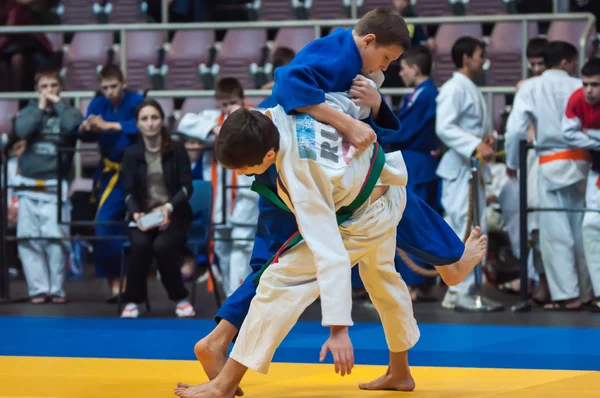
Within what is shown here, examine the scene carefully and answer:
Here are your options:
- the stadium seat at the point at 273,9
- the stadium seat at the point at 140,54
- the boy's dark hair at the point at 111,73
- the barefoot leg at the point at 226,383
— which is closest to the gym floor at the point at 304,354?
the barefoot leg at the point at 226,383

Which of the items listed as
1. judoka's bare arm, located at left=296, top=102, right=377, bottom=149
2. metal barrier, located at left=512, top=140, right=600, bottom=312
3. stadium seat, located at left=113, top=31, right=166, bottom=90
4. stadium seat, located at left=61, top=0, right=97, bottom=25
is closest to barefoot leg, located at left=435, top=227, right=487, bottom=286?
judoka's bare arm, located at left=296, top=102, right=377, bottom=149

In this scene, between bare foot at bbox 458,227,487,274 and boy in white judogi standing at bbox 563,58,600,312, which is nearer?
bare foot at bbox 458,227,487,274

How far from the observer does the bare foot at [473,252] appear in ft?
11.5

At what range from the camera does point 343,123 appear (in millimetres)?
3150

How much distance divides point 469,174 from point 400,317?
3190mm

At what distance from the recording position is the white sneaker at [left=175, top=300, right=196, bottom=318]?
6.07m

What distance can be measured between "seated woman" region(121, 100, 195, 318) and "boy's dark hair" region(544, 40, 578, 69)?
235 cm

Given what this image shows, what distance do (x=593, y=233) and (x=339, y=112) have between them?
136 inches

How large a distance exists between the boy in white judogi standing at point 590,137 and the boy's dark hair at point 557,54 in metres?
0.37

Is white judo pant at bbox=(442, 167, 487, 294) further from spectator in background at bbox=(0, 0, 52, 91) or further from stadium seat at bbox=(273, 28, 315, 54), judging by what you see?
spectator in background at bbox=(0, 0, 52, 91)

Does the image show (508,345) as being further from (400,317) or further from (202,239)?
(202,239)

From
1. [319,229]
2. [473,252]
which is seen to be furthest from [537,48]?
[319,229]

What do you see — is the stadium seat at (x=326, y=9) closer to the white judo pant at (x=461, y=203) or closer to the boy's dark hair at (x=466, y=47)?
the boy's dark hair at (x=466, y=47)

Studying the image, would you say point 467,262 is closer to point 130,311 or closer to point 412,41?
point 130,311
